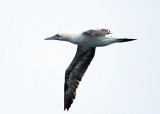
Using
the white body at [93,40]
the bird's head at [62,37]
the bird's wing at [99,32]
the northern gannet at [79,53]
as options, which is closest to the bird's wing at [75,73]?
the northern gannet at [79,53]

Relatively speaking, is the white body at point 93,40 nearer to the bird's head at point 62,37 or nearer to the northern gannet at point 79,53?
the northern gannet at point 79,53

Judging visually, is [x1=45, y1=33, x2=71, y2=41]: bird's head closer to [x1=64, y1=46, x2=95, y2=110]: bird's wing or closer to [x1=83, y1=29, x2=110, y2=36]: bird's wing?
[x1=83, y1=29, x2=110, y2=36]: bird's wing

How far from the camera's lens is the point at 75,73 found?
3272 centimetres

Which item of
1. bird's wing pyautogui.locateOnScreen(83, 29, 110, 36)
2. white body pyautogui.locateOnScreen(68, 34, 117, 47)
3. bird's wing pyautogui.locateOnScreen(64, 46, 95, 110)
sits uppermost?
bird's wing pyautogui.locateOnScreen(83, 29, 110, 36)

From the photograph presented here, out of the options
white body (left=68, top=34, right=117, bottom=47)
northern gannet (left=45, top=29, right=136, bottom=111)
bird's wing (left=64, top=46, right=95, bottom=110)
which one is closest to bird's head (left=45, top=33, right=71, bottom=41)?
northern gannet (left=45, top=29, right=136, bottom=111)

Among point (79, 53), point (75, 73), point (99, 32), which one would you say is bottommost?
point (75, 73)

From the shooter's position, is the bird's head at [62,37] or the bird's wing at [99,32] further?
the bird's head at [62,37]

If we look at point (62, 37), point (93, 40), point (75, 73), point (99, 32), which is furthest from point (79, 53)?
point (99, 32)

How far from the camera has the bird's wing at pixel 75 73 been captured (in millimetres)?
32281

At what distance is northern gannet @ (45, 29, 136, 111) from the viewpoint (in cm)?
2968

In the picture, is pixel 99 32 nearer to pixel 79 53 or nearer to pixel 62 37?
pixel 62 37

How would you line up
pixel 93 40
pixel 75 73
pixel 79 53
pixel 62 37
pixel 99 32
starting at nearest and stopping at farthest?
pixel 99 32 < pixel 93 40 < pixel 62 37 < pixel 79 53 < pixel 75 73

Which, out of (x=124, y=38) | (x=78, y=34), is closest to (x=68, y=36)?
(x=78, y=34)

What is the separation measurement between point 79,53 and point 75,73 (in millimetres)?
1272
